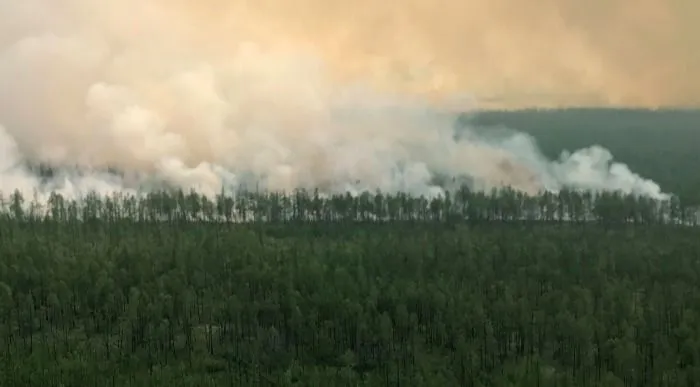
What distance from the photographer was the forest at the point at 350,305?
198 feet

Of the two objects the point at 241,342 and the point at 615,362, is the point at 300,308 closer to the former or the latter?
the point at 241,342

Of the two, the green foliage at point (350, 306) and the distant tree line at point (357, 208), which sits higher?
the distant tree line at point (357, 208)

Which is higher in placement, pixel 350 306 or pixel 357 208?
pixel 357 208

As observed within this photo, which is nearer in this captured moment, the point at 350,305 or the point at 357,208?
the point at 350,305

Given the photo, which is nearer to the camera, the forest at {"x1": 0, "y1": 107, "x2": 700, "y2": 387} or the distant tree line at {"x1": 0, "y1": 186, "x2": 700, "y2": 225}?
the forest at {"x1": 0, "y1": 107, "x2": 700, "y2": 387}

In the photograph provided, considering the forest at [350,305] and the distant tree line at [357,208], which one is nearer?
the forest at [350,305]

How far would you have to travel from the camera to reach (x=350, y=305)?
237 ft

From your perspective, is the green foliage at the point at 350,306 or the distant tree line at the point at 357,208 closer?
the green foliage at the point at 350,306

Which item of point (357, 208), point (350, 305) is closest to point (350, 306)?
point (350, 305)

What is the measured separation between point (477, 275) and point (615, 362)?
26029 mm

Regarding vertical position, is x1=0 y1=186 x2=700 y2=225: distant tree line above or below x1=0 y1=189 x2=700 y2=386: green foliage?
above

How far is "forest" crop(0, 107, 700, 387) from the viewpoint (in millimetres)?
60469

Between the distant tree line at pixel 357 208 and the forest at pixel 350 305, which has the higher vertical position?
the distant tree line at pixel 357 208

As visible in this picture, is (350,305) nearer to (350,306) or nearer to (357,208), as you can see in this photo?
(350,306)
